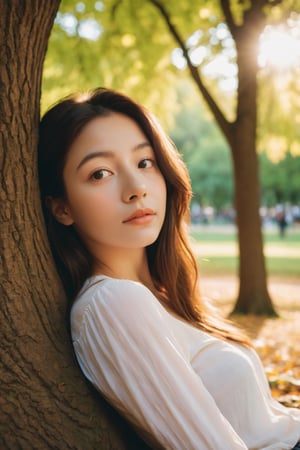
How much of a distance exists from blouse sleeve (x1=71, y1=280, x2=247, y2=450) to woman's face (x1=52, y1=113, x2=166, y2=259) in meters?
0.37

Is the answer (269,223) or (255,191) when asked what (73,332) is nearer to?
(255,191)

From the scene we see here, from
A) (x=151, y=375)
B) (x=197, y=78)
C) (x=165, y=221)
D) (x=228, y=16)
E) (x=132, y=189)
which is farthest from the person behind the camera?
(x=197, y=78)

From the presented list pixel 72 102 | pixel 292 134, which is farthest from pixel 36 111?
pixel 292 134

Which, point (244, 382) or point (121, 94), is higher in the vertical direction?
point (121, 94)

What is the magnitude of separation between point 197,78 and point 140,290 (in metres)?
7.99

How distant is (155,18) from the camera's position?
33.1 ft

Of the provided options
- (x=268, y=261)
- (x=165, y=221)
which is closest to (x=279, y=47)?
(x=165, y=221)

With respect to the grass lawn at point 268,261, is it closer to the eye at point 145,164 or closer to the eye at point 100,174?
the eye at point 145,164

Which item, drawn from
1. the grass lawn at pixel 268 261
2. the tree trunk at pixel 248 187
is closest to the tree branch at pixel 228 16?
the tree trunk at pixel 248 187

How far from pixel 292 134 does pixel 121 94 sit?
11.7 meters

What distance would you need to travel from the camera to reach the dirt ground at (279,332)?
13.8 feet

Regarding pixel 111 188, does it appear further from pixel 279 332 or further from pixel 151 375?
pixel 279 332

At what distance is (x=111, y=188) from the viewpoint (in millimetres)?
2146

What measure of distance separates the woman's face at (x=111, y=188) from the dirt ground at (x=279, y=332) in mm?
1018
